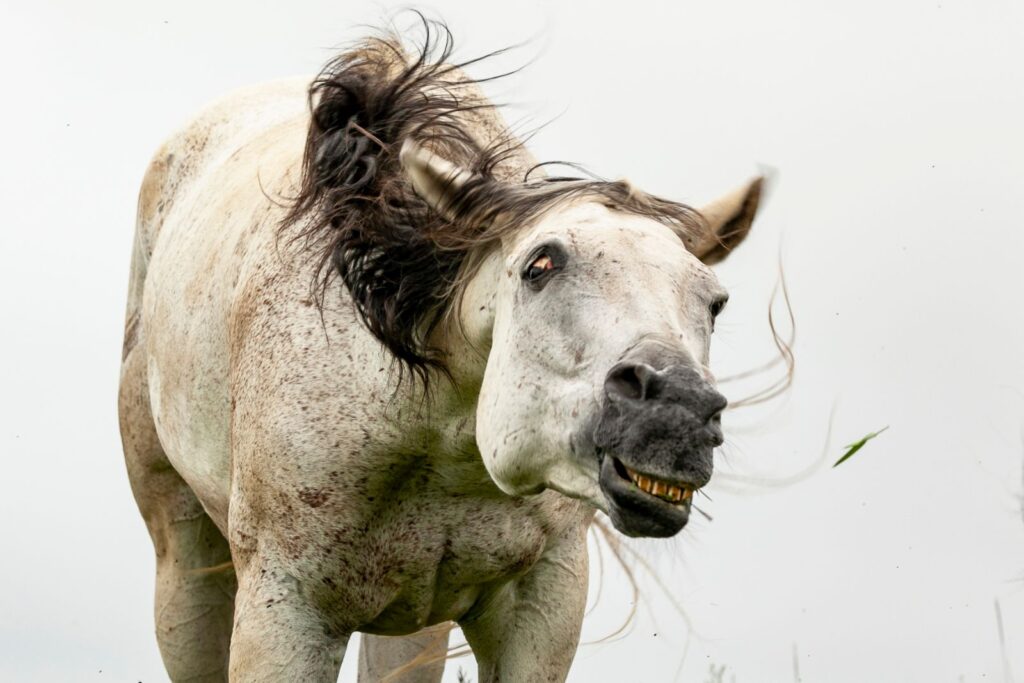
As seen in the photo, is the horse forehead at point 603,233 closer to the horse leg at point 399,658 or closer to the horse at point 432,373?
the horse at point 432,373

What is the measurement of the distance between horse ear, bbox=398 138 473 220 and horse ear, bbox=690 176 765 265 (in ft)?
2.33

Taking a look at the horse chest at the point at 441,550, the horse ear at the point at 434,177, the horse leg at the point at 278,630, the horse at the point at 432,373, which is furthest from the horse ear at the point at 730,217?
the horse leg at the point at 278,630

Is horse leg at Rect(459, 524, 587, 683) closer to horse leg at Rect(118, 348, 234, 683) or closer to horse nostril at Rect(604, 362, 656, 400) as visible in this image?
horse nostril at Rect(604, 362, 656, 400)

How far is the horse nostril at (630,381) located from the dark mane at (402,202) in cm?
74

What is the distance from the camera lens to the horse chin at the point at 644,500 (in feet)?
15.2

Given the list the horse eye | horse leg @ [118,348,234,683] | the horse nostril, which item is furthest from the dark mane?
horse leg @ [118,348,234,683]

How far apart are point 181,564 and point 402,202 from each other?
262 cm

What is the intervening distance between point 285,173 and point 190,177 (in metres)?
Answer: 1.45

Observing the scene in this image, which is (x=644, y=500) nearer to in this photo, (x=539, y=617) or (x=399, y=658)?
(x=539, y=617)

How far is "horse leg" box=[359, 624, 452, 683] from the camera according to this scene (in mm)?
7457

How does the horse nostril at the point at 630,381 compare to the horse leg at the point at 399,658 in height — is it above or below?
above

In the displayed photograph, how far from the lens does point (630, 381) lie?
4613 millimetres

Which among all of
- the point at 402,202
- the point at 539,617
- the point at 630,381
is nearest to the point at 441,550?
the point at 539,617

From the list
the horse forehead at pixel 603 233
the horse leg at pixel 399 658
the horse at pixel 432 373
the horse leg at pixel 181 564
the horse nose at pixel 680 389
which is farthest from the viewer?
the horse leg at pixel 181 564
